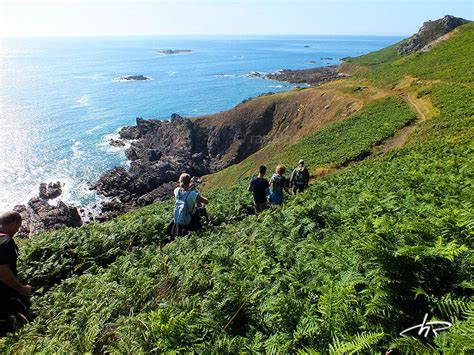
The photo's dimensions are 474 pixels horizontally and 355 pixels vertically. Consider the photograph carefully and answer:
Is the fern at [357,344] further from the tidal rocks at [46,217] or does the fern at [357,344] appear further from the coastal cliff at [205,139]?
the coastal cliff at [205,139]

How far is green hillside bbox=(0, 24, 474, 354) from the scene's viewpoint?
179 inches

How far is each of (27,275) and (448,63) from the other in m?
62.3

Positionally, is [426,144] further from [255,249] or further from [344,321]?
[344,321]

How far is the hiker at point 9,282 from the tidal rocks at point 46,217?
134 ft

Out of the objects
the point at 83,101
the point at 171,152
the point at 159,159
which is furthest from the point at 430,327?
the point at 83,101

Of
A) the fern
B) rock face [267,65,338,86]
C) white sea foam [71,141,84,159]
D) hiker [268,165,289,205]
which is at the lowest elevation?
white sea foam [71,141,84,159]

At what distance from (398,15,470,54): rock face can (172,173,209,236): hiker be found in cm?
12461

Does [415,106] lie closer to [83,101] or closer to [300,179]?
[300,179]

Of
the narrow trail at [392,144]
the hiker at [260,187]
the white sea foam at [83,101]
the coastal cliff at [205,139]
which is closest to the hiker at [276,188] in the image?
the hiker at [260,187]

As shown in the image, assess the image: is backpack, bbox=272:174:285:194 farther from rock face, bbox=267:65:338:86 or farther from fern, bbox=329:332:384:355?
rock face, bbox=267:65:338:86

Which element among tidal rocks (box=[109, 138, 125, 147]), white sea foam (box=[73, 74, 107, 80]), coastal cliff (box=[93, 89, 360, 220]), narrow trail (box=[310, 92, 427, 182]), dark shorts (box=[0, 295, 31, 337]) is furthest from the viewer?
white sea foam (box=[73, 74, 107, 80])

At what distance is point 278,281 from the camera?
6.47m

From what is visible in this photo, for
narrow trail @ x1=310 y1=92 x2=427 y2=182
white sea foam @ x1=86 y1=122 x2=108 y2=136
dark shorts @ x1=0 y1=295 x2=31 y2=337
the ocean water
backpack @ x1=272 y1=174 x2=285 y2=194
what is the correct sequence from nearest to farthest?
dark shorts @ x1=0 y1=295 x2=31 y2=337 → backpack @ x1=272 y1=174 x2=285 y2=194 → narrow trail @ x1=310 y1=92 x2=427 y2=182 → the ocean water → white sea foam @ x1=86 y1=122 x2=108 y2=136

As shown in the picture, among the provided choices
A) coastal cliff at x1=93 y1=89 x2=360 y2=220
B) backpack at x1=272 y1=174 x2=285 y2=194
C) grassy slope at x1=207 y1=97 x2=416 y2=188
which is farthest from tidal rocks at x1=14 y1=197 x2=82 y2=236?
backpack at x1=272 y1=174 x2=285 y2=194
